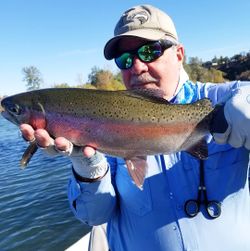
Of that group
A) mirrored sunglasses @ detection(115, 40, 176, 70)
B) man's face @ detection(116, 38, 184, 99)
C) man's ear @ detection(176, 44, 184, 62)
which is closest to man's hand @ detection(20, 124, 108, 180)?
man's face @ detection(116, 38, 184, 99)

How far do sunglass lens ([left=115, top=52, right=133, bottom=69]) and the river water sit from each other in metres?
5.25

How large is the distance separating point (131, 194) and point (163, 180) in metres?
0.27

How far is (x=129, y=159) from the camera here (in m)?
2.55

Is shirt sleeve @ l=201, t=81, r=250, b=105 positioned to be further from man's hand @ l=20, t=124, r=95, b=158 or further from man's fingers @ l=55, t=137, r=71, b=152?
man's fingers @ l=55, t=137, r=71, b=152

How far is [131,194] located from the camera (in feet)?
9.45

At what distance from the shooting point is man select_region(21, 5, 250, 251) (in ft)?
8.71

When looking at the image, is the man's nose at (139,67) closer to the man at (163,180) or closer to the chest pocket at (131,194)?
the man at (163,180)

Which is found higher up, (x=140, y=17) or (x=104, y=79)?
(x=140, y=17)

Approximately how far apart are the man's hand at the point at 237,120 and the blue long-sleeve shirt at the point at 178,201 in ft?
1.23

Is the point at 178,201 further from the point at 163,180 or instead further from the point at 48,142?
the point at 48,142

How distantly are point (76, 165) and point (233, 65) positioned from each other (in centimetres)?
9787

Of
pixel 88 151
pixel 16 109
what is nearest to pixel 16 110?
pixel 16 109

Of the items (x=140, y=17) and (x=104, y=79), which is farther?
(x=104, y=79)

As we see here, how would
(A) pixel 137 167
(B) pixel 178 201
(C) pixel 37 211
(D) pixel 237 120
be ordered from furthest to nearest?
(C) pixel 37 211 < (B) pixel 178 201 < (A) pixel 137 167 < (D) pixel 237 120
